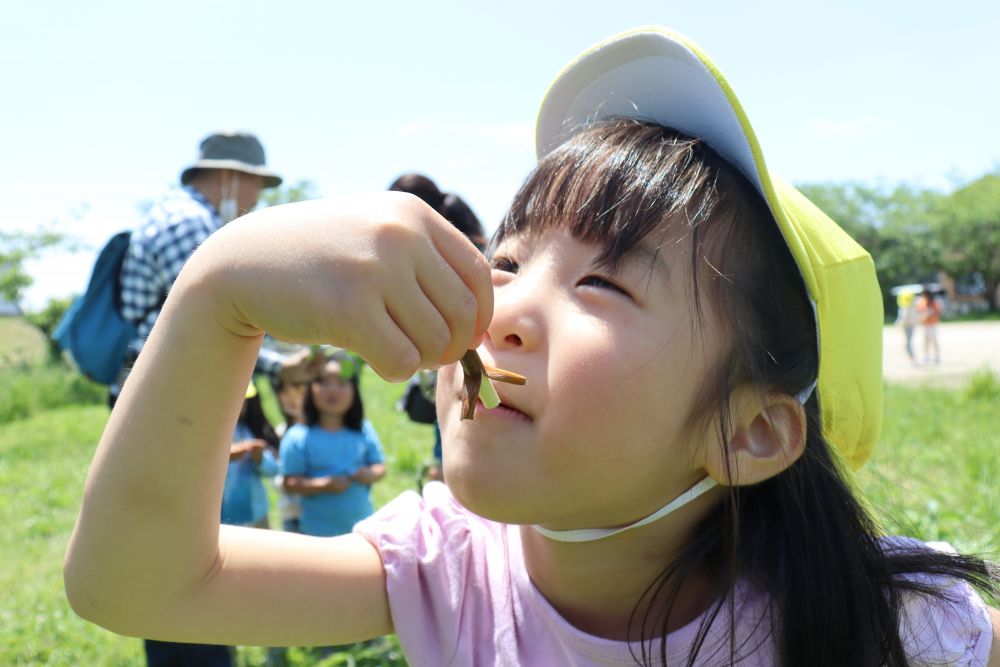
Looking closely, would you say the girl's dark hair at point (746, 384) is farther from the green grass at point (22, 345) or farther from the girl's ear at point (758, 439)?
the green grass at point (22, 345)

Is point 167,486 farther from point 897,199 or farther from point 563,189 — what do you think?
point 897,199

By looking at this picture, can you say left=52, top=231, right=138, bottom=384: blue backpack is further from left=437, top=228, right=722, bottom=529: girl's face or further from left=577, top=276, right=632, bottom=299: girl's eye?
left=577, top=276, right=632, bottom=299: girl's eye

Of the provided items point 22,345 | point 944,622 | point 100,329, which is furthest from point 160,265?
point 22,345

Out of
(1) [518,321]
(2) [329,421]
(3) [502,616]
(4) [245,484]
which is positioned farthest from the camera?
(2) [329,421]

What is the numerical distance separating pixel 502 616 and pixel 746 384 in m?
0.61

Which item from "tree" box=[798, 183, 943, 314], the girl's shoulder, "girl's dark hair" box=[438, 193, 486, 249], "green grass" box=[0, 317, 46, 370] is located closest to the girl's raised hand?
the girl's shoulder

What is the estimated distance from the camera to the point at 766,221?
1364 millimetres

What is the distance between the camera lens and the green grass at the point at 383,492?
3.23 meters

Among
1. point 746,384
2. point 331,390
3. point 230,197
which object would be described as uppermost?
point 230,197

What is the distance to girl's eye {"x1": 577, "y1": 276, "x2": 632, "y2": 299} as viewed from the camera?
3.90 ft

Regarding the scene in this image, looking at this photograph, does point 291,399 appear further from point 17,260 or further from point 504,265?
point 17,260

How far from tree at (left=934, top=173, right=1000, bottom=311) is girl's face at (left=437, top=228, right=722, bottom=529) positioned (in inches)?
1569

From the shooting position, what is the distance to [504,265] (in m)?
1.35

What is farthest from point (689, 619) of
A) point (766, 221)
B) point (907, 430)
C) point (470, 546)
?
point (907, 430)
